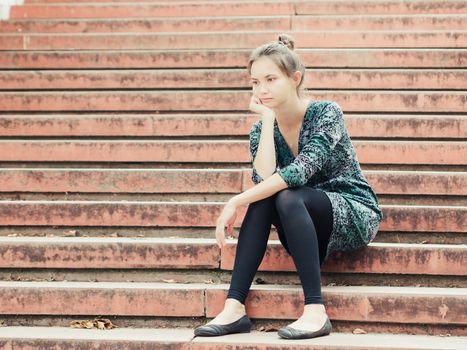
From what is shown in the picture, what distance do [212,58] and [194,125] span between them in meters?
1.07

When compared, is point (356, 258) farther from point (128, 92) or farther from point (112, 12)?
point (112, 12)

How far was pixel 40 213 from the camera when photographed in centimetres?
440

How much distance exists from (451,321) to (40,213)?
7.68 ft

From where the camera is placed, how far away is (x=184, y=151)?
4.94 m

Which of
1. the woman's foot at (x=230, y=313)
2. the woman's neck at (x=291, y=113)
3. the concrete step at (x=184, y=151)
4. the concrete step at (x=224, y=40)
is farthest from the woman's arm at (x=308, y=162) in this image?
the concrete step at (x=224, y=40)

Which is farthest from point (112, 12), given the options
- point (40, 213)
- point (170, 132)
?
point (40, 213)

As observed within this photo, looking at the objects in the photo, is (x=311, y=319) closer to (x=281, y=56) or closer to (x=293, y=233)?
(x=293, y=233)

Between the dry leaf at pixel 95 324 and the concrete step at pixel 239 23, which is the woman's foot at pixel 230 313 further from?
the concrete step at pixel 239 23

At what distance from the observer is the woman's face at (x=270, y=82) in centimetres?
350

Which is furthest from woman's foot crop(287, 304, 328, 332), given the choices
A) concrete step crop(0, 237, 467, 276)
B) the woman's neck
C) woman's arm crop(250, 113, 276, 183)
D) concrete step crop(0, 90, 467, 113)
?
concrete step crop(0, 90, 467, 113)

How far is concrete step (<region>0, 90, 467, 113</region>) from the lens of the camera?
526 centimetres

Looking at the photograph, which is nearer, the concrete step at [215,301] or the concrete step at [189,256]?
the concrete step at [215,301]

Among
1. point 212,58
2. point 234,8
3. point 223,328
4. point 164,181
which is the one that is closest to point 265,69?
point 223,328

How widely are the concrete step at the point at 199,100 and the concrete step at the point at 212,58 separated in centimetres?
47
